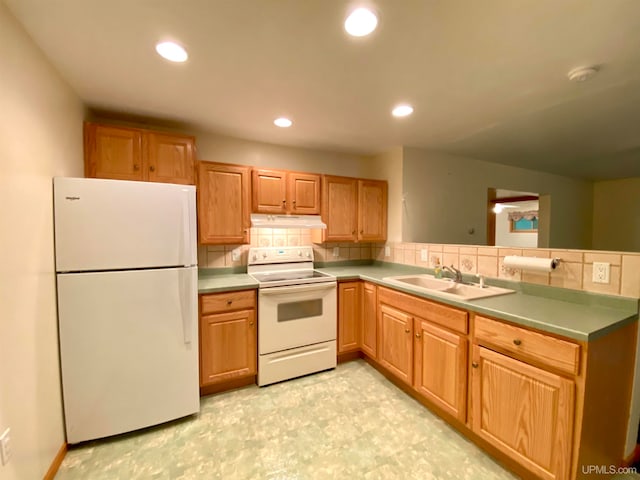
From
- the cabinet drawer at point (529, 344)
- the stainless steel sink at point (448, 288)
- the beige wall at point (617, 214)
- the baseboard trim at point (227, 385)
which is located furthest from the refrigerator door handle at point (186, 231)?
the beige wall at point (617, 214)

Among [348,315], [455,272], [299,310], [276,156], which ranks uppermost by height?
[276,156]

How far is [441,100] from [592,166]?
378 cm

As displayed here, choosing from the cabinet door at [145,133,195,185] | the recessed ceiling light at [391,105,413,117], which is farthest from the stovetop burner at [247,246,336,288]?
the recessed ceiling light at [391,105,413,117]

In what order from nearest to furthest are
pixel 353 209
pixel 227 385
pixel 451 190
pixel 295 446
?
1. pixel 295 446
2. pixel 227 385
3. pixel 353 209
4. pixel 451 190

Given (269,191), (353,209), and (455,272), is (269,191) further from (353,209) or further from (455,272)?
(455,272)

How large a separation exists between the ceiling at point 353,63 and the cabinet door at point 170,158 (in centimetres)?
23

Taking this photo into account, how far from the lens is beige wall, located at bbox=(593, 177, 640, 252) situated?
4773mm

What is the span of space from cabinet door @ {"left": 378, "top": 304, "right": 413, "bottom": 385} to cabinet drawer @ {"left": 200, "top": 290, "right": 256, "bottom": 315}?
1173mm

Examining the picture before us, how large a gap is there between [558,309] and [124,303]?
2.62m

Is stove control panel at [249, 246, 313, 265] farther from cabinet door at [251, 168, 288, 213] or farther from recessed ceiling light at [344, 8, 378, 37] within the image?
recessed ceiling light at [344, 8, 378, 37]

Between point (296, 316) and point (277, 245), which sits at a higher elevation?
point (277, 245)

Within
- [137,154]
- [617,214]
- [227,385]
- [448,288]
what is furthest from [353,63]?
[617,214]

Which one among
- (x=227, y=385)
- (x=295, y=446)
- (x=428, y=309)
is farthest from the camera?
(x=227, y=385)

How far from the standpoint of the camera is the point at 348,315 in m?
2.73
